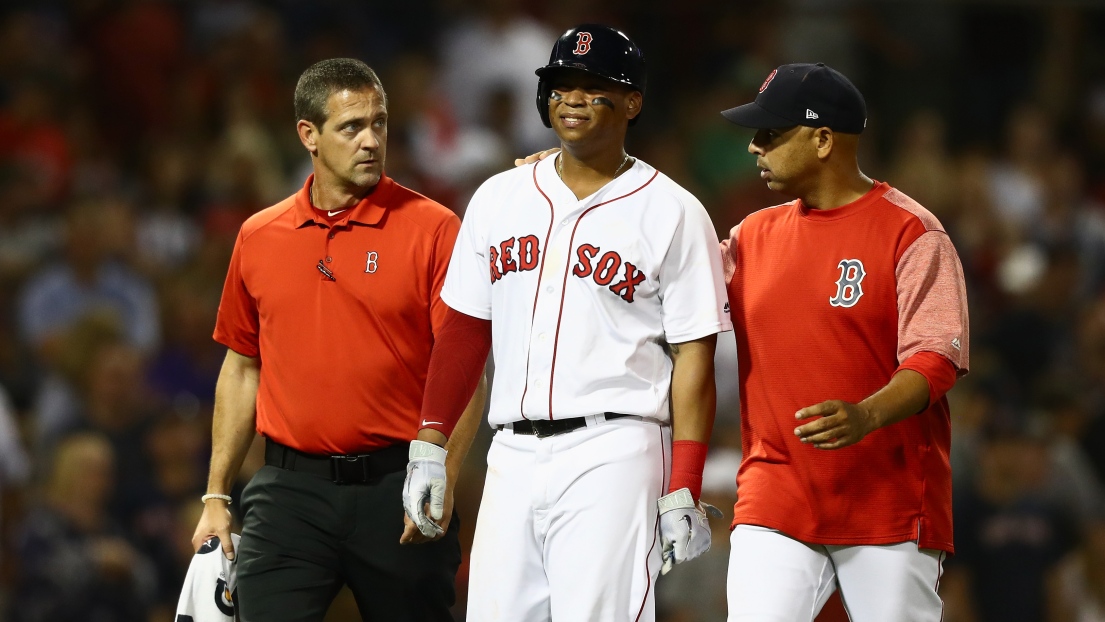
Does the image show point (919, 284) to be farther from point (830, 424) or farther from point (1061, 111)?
point (1061, 111)

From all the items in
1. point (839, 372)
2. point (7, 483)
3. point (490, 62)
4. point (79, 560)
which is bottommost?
point (79, 560)

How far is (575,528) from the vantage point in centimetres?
392

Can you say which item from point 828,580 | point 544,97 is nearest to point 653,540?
point 828,580

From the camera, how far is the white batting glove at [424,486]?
411cm

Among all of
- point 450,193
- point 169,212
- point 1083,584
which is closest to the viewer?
point 1083,584

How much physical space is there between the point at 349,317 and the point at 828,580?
162 centimetres

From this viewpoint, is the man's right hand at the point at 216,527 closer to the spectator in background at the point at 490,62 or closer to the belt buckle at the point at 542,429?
the belt buckle at the point at 542,429

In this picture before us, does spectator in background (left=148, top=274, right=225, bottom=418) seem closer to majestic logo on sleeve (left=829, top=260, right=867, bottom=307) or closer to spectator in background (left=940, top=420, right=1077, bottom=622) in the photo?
spectator in background (left=940, top=420, right=1077, bottom=622)

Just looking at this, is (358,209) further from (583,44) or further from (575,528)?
(575,528)

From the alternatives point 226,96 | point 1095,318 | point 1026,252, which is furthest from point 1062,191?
point 226,96

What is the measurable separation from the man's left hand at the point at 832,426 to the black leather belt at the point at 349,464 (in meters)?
1.36

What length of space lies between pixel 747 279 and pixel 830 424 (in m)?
0.73

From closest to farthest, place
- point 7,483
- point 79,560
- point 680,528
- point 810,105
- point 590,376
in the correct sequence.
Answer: point 680,528
point 590,376
point 810,105
point 79,560
point 7,483

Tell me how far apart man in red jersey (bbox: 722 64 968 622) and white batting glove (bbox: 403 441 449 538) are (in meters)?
0.84
